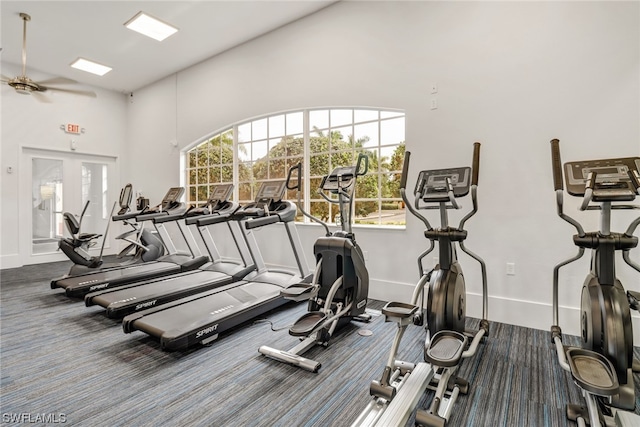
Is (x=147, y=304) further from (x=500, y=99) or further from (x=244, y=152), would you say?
(x=500, y=99)

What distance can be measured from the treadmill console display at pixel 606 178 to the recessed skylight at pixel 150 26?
5621 mm

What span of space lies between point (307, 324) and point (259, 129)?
3892mm

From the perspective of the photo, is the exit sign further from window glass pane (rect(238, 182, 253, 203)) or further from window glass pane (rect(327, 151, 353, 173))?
window glass pane (rect(327, 151, 353, 173))

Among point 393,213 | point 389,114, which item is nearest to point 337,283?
point 393,213

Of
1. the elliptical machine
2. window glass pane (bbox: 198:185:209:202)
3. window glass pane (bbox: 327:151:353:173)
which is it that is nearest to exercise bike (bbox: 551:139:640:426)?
the elliptical machine

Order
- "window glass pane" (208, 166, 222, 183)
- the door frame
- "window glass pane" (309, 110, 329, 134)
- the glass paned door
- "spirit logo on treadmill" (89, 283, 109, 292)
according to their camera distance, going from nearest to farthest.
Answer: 1. "spirit logo on treadmill" (89, 283, 109, 292)
2. "window glass pane" (309, 110, 329, 134)
3. "window glass pane" (208, 166, 222, 183)
4. the door frame
5. the glass paned door

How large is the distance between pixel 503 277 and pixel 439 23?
9.64 feet

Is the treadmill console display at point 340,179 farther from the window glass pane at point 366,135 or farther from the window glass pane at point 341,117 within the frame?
the window glass pane at point 341,117

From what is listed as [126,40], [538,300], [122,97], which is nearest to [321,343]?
[538,300]

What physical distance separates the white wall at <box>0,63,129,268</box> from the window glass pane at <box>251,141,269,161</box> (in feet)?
12.2

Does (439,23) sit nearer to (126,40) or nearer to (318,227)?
(318,227)

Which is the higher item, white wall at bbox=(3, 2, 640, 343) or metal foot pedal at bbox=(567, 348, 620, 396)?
white wall at bbox=(3, 2, 640, 343)

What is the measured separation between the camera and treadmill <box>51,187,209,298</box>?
4.06m
